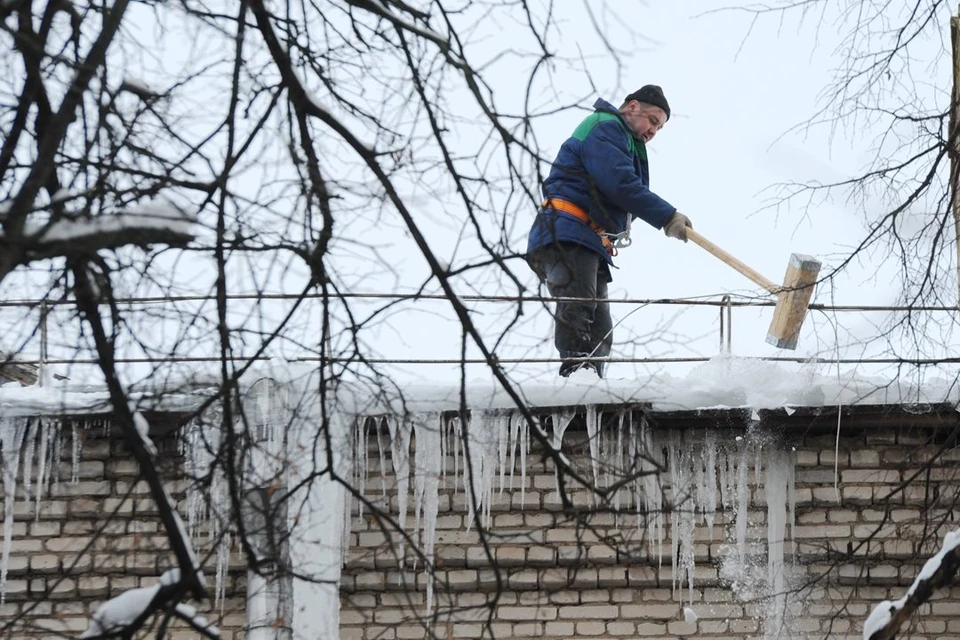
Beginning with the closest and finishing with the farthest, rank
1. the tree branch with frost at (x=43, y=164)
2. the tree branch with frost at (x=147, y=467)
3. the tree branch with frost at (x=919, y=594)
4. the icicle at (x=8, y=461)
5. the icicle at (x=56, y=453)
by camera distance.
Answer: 1. the tree branch with frost at (x=43, y=164)
2. the tree branch with frost at (x=147, y=467)
3. the tree branch with frost at (x=919, y=594)
4. the icicle at (x=8, y=461)
5. the icicle at (x=56, y=453)

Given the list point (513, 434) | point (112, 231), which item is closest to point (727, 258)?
point (513, 434)

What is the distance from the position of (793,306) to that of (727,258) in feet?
1.40

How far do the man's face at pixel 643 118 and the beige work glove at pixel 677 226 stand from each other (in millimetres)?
413

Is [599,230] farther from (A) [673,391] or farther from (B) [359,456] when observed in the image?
(B) [359,456]

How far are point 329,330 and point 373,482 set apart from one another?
2.27m

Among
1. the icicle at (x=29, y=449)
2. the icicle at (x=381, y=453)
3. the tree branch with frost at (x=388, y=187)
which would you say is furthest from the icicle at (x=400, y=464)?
the tree branch with frost at (x=388, y=187)

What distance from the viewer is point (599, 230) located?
6629 mm

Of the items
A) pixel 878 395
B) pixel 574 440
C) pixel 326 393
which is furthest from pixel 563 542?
pixel 326 393

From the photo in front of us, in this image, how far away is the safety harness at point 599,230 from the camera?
21.4 ft

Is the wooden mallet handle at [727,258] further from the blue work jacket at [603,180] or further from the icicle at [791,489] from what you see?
the icicle at [791,489]

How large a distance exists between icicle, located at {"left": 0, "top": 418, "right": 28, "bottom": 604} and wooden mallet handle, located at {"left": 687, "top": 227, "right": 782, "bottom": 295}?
3.19 meters

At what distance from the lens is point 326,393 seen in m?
4.52

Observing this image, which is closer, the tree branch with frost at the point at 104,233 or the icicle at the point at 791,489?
the tree branch with frost at the point at 104,233

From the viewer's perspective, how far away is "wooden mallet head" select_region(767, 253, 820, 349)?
652 centimetres
